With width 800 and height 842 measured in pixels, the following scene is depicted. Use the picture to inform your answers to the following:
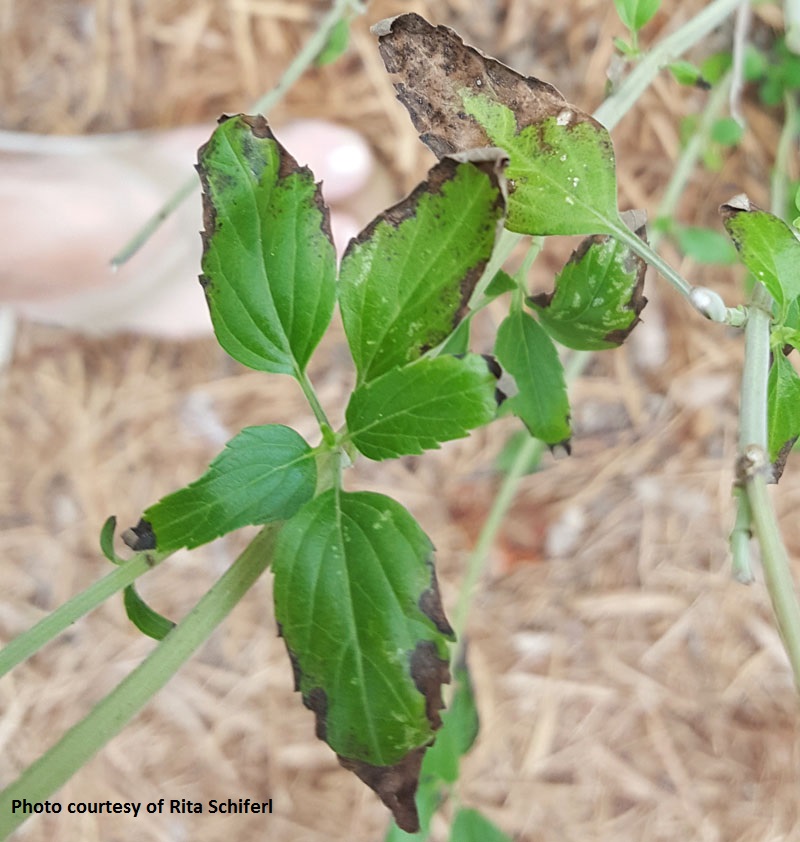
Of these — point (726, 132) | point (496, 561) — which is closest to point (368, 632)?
point (726, 132)

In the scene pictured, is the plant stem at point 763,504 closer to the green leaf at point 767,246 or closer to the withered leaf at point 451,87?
the green leaf at point 767,246

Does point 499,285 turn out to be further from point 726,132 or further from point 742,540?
point 726,132

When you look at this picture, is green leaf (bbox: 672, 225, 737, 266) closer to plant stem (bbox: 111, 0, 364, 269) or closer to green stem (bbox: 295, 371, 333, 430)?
plant stem (bbox: 111, 0, 364, 269)

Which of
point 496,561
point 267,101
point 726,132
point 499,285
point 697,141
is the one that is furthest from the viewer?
point 496,561

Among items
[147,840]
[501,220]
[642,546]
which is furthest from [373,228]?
[147,840]

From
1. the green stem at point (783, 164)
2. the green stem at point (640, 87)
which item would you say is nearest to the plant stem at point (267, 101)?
the green stem at point (640, 87)

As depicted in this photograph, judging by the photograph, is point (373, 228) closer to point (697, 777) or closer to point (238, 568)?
point (238, 568)
